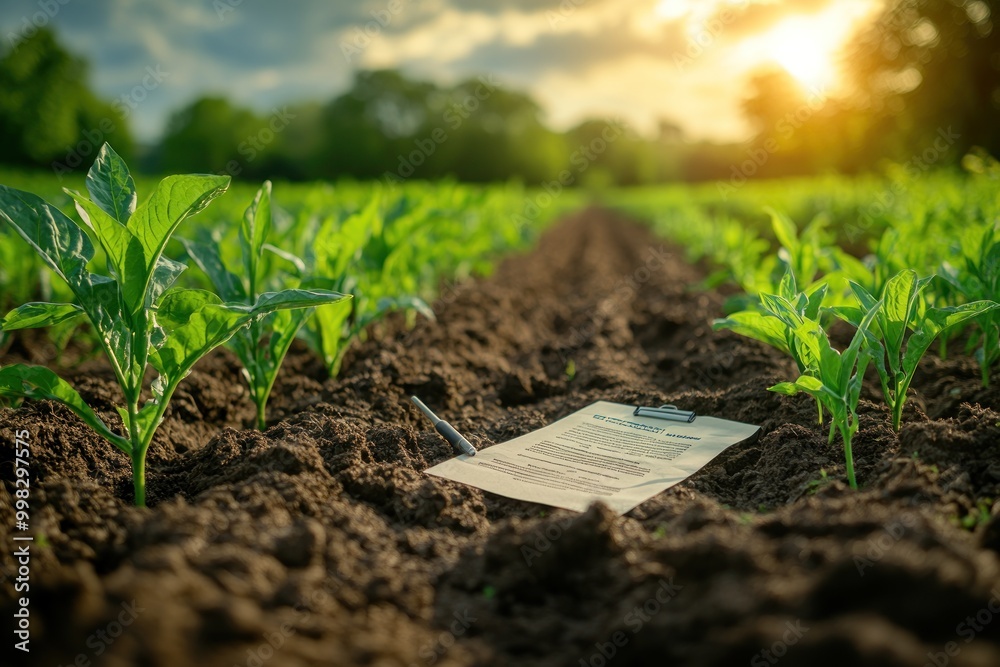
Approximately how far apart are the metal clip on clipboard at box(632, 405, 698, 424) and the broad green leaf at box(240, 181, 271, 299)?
1586 mm

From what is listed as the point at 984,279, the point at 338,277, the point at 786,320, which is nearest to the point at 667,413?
the point at 786,320

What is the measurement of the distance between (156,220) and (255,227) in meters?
0.68

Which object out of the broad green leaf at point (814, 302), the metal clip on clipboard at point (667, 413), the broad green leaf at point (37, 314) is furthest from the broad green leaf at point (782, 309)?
the broad green leaf at point (37, 314)

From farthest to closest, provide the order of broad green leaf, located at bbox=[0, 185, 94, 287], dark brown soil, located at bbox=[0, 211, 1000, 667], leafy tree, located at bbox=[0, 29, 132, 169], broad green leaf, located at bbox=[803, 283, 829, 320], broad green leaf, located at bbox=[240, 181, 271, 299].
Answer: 1. leafy tree, located at bbox=[0, 29, 132, 169]
2. broad green leaf, located at bbox=[240, 181, 271, 299]
3. broad green leaf, located at bbox=[803, 283, 829, 320]
4. broad green leaf, located at bbox=[0, 185, 94, 287]
5. dark brown soil, located at bbox=[0, 211, 1000, 667]

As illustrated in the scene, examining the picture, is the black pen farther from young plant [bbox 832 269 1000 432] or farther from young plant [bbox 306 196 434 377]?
young plant [bbox 832 269 1000 432]

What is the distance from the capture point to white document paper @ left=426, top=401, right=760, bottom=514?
6.08 feet

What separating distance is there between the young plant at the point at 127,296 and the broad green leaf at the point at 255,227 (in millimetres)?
535

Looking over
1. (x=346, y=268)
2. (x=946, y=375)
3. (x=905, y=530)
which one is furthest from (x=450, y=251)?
(x=905, y=530)

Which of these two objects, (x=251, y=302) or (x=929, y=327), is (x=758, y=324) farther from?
(x=251, y=302)

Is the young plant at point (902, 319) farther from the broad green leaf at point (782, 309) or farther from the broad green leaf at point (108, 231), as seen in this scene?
the broad green leaf at point (108, 231)

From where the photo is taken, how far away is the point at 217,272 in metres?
2.43

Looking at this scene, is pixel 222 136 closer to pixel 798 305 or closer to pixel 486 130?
pixel 486 130

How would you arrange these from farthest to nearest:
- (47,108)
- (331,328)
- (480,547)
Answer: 1. (47,108)
2. (331,328)
3. (480,547)

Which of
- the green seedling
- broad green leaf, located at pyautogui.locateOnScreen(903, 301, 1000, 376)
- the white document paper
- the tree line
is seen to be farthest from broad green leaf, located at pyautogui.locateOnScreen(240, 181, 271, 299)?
the tree line
